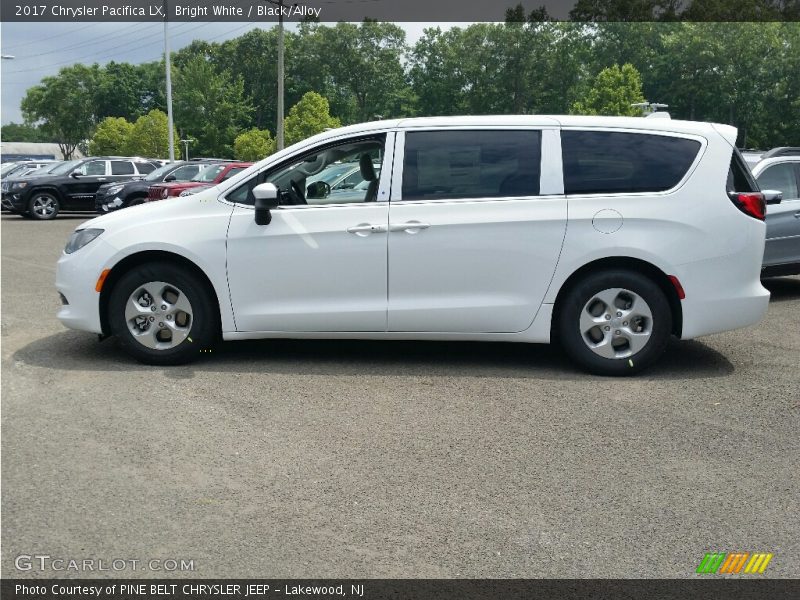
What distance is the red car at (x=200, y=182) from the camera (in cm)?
1967

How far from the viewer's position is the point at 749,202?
6531 millimetres

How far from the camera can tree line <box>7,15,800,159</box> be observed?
69.5m

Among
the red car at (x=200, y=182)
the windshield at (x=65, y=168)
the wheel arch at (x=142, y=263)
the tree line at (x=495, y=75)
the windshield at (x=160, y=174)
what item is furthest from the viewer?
the tree line at (x=495, y=75)

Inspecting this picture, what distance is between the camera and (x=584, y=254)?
21.1 ft

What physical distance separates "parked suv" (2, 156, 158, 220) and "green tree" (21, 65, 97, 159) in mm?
96630

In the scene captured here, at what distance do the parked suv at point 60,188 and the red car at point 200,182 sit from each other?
4.39 m

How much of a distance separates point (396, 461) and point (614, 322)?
8.32 feet

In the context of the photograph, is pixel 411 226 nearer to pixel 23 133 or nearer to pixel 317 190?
pixel 317 190

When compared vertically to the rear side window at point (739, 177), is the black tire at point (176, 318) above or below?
below

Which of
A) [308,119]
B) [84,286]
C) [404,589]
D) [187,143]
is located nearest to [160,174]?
[84,286]

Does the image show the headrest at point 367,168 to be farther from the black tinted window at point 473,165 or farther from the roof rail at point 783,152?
the roof rail at point 783,152

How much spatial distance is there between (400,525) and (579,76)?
89.0 m

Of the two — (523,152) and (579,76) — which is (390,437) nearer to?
(523,152)

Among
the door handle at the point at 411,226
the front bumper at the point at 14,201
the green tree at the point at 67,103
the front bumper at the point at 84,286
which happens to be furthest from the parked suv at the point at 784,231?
the green tree at the point at 67,103
